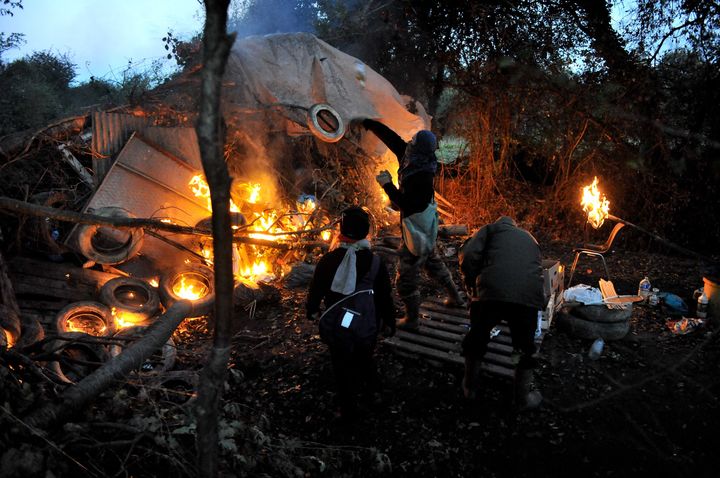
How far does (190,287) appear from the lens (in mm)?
6547

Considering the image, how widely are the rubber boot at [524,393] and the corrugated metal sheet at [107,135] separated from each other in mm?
6504

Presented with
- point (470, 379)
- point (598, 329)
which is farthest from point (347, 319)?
point (598, 329)

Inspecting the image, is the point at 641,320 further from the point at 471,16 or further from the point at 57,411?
the point at 471,16

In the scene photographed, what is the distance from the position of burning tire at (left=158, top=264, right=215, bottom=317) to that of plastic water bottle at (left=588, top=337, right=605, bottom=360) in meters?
4.93

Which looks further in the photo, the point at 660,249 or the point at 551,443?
Answer: the point at 660,249

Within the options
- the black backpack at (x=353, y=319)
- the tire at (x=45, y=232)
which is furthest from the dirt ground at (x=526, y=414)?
the tire at (x=45, y=232)

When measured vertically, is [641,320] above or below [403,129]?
below

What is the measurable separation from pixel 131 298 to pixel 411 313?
13.1 ft

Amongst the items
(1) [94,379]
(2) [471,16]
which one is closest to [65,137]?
(1) [94,379]

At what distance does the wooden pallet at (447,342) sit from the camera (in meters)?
4.66

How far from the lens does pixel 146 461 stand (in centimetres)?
222

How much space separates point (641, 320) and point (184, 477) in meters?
6.07

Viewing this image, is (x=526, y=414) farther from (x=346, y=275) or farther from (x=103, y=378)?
(x=103, y=378)

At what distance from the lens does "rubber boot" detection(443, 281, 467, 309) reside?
228 inches
